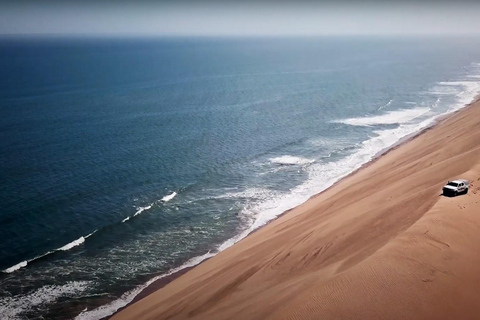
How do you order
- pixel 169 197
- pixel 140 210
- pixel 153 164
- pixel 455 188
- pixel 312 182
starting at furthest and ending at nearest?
pixel 153 164 < pixel 312 182 < pixel 169 197 < pixel 140 210 < pixel 455 188

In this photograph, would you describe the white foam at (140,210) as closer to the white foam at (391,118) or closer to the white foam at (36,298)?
the white foam at (36,298)

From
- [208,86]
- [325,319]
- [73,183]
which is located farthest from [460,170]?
[208,86]

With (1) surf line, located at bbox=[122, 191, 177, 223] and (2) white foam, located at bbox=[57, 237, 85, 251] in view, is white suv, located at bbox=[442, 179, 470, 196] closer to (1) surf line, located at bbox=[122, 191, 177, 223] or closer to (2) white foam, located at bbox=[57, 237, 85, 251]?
(1) surf line, located at bbox=[122, 191, 177, 223]

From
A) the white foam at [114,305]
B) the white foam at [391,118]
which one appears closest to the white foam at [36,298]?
the white foam at [114,305]

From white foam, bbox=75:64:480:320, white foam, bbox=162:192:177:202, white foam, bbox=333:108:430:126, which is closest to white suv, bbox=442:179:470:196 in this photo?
white foam, bbox=75:64:480:320

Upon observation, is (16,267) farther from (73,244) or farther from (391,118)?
(391,118)

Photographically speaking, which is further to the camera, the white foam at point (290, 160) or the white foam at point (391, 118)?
the white foam at point (391, 118)

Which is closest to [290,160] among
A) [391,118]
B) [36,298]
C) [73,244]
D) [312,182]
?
[312,182]
